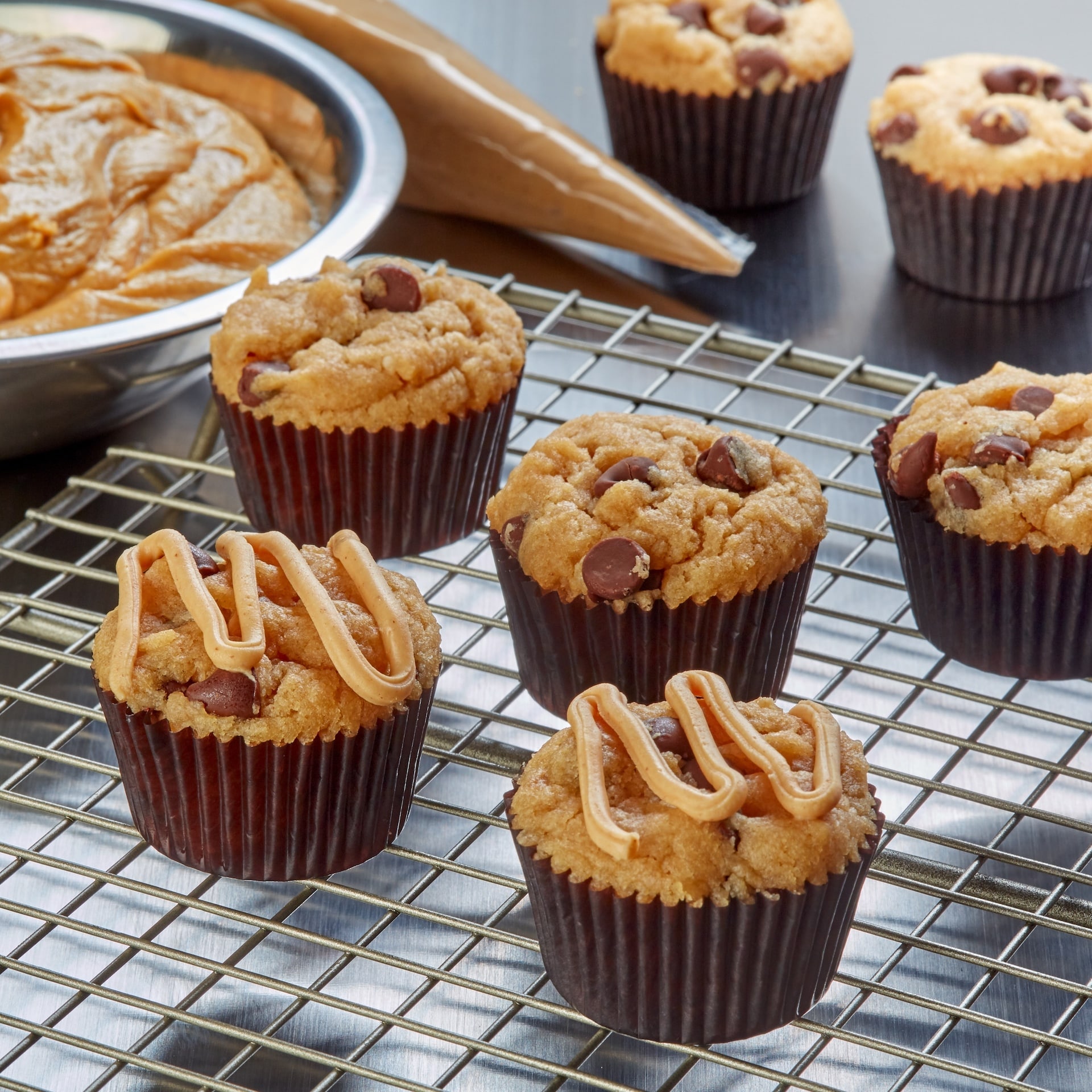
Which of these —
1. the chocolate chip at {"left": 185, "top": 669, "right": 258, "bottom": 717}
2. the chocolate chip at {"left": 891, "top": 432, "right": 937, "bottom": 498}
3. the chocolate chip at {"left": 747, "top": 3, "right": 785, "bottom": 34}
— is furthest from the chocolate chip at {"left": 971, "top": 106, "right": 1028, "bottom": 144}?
the chocolate chip at {"left": 185, "top": 669, "right": 258, "bottom": 717}

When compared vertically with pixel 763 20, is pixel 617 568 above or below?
below

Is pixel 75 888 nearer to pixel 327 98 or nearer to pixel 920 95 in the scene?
pixel 327 98

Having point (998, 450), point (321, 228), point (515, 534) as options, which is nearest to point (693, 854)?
point (515, 534)

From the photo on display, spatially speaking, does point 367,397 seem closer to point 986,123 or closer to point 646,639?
point 646,639

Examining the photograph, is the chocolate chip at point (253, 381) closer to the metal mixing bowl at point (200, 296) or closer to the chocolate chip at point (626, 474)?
the metal mixing bowl at point (200, 296)

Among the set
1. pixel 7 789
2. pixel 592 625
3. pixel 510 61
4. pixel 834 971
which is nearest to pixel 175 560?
pixel 7 789
